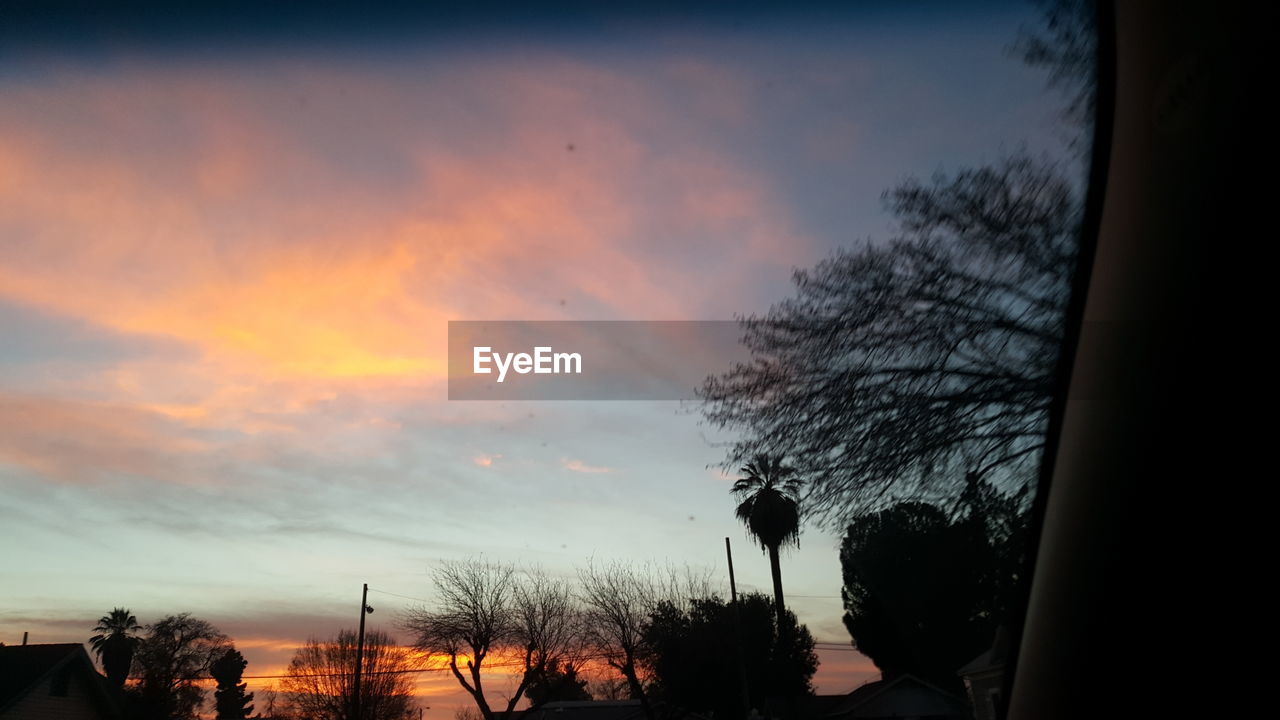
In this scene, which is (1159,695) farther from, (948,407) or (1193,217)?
(948,407)

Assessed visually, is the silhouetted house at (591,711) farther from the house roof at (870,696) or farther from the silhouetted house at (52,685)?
the silhouetted house at (52,685)

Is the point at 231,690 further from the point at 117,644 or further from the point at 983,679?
the point at 983,679

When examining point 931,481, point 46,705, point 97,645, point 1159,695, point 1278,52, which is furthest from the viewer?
point 97,645

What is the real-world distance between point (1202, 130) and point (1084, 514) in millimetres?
1267

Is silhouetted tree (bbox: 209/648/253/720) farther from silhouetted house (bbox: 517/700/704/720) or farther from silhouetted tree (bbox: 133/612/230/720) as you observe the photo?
silhouetted house (bbox: 517/700/704/720)

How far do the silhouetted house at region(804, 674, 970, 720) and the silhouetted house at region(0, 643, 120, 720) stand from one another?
2502cm

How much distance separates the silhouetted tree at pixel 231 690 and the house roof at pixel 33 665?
172 ft

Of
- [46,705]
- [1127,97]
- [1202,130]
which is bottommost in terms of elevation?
[46,705]

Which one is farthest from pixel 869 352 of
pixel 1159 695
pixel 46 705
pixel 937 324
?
pixel 46 705

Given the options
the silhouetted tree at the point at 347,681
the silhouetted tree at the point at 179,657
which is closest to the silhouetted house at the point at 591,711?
the silhouetted tree at the point at 347,681

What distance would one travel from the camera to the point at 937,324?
20.4 feet

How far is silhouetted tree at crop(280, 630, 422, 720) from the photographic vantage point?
153 ft

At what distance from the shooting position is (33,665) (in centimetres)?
2911

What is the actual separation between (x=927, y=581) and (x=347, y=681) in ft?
163
